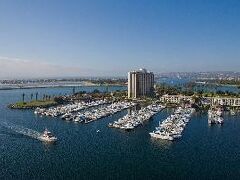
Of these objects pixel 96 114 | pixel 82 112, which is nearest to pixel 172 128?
pixel 96 114

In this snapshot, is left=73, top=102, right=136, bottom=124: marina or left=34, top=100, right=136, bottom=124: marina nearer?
left=73, top=102, right=136, bottom=124: marina

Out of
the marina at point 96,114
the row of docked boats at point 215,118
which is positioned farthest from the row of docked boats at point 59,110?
the row of docked boats at point 215,118

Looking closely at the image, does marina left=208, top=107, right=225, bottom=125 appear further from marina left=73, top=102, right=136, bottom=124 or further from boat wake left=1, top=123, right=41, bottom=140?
boat wake left=1, top=123, right=41, bottom=140

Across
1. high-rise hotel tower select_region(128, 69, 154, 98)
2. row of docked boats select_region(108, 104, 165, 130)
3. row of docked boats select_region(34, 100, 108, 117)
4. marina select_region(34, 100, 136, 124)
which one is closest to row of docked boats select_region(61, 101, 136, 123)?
marina select_region(34, 100, 136, 124)

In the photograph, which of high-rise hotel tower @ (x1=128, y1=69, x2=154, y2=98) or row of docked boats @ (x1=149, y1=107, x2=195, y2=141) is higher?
high-rise hotel tower @ (x1=128, y1=69, x2=154, y2=98)

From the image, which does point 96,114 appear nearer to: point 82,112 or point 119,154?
point 82,112

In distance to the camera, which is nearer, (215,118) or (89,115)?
(215,118)
